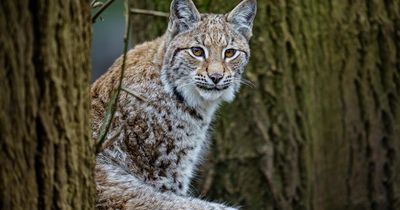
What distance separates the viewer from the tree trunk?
374cm

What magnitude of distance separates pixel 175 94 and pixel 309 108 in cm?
193

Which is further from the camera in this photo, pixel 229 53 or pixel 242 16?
pixel 242 16

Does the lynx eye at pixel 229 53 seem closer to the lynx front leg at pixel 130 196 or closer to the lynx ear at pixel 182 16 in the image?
the lynx ear at pixel 182 16

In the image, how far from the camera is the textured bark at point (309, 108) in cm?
774

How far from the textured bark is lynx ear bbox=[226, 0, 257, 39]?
3.88ft

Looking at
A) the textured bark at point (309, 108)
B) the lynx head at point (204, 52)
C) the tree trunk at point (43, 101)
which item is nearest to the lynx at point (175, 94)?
the lynx head at point (204, 52)

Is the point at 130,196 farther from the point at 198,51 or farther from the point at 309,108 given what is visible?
the point at 309,108

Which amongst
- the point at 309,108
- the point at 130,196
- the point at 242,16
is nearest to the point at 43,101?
the point at 130,196

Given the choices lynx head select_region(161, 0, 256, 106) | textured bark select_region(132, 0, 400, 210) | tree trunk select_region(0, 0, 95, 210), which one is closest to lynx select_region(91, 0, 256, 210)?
lynx head select_region(161, 0, 256, 106)

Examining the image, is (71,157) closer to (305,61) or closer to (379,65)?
(305,61)

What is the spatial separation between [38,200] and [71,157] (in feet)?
0.72

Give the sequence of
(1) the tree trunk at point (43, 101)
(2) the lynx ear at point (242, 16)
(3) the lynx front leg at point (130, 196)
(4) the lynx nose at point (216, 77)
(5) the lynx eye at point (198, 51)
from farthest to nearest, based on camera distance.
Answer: (2) the lynx ear at point (242, 16) < (5) the lynx eye at point (198, 51) < (4) the lynx nose at point (216, 77) < (3) the lynx front leg at point (130, 196) < (1) the tree trunk at point (43, 101)

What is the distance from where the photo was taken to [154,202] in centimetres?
572

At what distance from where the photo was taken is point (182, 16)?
20.5ft
